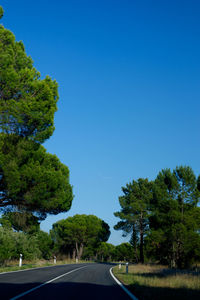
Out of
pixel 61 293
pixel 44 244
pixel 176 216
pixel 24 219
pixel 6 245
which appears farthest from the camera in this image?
pixel 44 244

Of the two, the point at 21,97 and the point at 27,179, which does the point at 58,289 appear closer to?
the point at 27,179

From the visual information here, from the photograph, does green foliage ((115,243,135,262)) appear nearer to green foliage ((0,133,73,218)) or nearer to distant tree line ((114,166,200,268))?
distant tree line ((114,166,200,268))

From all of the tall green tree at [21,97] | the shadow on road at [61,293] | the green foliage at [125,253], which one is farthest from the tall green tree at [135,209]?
the green foliage at [125,253]

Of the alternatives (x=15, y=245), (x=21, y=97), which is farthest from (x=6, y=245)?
(x=21, y=97)

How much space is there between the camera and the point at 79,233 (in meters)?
65.2

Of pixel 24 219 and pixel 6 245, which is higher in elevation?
pixel 24 219

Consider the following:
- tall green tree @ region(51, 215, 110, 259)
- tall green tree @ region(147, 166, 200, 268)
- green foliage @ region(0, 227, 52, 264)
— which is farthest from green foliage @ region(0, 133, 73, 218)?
tall green tree @ region(51, 215, 110, 259)

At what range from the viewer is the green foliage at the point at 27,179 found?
18.6 m

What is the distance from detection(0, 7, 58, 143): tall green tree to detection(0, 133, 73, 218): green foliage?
966 millimetres

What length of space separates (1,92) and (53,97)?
3224 mm

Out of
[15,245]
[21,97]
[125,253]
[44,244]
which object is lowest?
[125,253]

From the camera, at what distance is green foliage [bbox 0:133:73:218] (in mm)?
18578

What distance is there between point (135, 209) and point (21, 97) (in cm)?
3171

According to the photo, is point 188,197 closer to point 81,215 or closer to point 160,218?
point 160,218
